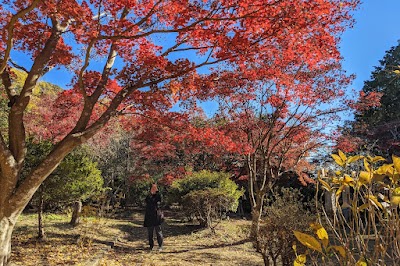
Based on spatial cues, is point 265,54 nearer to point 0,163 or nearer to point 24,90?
point 24,90

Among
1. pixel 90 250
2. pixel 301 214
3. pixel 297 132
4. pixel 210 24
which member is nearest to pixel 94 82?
pixel 210 24

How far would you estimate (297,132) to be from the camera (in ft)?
27.3

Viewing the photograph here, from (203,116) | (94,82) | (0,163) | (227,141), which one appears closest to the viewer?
(0,163)

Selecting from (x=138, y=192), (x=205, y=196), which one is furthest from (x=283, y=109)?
(x=138, y=192)

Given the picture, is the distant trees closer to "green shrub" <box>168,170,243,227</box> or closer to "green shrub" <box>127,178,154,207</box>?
"green shrub" <box>168,170,243,227</box>

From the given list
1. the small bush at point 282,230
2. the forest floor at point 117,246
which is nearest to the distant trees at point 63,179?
the forest floor at point 117,246

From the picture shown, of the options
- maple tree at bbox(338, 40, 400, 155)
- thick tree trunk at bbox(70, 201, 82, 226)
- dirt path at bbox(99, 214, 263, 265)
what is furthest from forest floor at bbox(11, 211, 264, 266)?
maple tree at bbox(338, 40, 400, 155)

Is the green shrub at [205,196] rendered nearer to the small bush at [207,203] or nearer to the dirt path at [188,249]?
the small bush at [207,203]

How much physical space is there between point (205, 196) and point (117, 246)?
3149 mm

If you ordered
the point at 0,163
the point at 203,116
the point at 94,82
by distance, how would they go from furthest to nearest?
the point at 203,116 < the point at 94,82 < the point at 0,163

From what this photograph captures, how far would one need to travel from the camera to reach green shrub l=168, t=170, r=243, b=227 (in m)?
9.92

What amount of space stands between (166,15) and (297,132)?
16.5 ft

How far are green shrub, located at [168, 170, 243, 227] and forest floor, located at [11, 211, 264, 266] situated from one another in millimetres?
522

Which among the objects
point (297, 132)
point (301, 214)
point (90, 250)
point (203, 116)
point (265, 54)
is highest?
point (203, 116)
